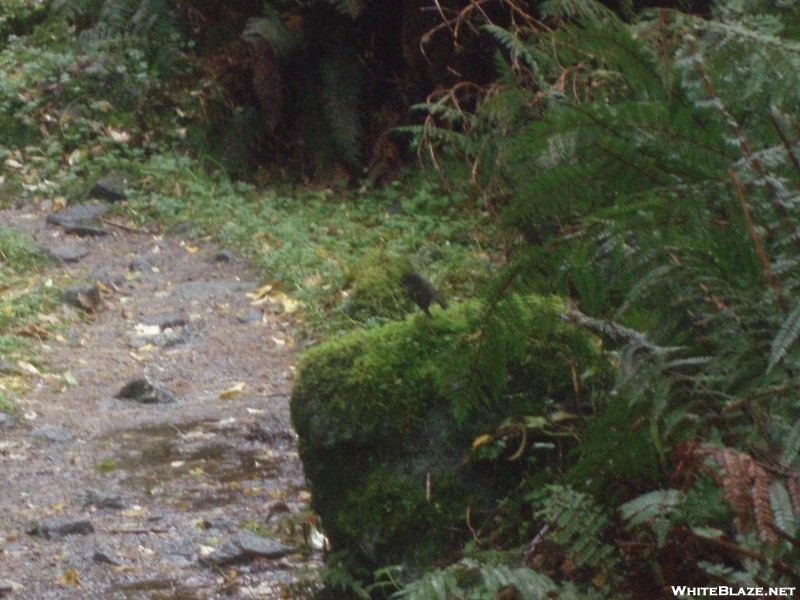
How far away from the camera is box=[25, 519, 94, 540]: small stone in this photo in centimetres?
324

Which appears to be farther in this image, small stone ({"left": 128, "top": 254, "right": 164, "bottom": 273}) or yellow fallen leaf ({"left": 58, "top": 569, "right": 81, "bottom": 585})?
small stone ({"left": 128, "top": 254, "right": 164, "bottom": 273})

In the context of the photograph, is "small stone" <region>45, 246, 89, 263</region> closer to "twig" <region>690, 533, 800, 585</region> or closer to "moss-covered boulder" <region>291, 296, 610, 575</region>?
"moss-covered boulder" <region>291, 296, 610, 575</region>

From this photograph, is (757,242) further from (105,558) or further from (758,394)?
Answer: (105,558)

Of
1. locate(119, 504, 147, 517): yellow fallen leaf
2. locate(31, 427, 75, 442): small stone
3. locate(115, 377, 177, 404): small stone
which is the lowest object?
locate(31, 427, 75, 442): small stone

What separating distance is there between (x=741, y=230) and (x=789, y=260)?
0.12 meters

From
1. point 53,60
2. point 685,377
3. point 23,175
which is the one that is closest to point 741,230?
point 685,377

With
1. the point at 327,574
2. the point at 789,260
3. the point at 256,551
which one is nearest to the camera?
the point at 789,260

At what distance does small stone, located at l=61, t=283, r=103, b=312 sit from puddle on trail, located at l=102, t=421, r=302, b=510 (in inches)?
Answer: 68.9

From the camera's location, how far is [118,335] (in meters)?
5.43

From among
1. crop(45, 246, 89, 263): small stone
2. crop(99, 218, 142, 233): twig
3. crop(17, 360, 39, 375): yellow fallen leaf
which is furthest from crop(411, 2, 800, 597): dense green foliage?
crop(99, 218, 142, 233): twig

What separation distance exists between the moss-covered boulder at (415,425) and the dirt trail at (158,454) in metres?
0.43

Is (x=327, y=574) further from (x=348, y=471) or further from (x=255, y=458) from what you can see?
(x=255, y=458)

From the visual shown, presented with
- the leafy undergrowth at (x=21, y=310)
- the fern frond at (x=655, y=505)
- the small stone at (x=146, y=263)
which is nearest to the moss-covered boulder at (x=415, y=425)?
the fern frond at (x=655, y=505)

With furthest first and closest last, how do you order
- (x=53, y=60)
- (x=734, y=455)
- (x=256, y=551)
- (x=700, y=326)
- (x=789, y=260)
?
(x=53, y=60), (x=256, y=551), (x=700, y=326), (x=789, y=260), (x=734, y=455)
